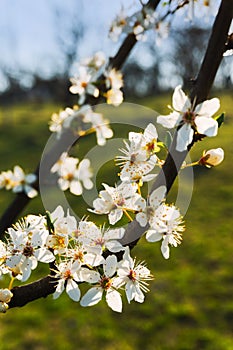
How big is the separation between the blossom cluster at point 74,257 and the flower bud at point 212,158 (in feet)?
0.50

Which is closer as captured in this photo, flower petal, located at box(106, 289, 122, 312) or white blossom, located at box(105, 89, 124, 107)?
flower petal, located at box(106, 289, 122, 312)

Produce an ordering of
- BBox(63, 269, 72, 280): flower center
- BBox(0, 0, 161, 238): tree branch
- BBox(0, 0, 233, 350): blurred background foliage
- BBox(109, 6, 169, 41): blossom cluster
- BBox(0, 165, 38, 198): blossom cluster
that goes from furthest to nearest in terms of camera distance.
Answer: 1. BBox(0, 0, 233, 350): blurred background foliage
2. BBox(0, 165, 38, 198): blossom cluster
3. BBox(109, 6, 169, 41): blossom cluster
4. BBox(0, 0, 161, 238): tree branch
5. BBox(63, 269, 72, 280): flower center

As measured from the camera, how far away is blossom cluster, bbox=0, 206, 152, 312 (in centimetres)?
58

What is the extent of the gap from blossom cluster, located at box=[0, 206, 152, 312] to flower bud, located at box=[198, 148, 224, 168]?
15 cm

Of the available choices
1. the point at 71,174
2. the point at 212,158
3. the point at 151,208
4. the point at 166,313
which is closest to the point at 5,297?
the point at 151,208

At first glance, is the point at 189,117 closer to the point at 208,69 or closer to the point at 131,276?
the point at 208,69

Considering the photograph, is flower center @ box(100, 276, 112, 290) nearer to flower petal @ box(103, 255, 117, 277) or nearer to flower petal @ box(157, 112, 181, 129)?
flower petal @ box(103, 255, 117, 277)

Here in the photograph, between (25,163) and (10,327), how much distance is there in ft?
17.4

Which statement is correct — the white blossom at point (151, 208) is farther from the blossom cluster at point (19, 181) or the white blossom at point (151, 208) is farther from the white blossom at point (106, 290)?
the blossom cluster at point (19, 181)

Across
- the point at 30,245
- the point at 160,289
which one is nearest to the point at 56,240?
the point at 30,245

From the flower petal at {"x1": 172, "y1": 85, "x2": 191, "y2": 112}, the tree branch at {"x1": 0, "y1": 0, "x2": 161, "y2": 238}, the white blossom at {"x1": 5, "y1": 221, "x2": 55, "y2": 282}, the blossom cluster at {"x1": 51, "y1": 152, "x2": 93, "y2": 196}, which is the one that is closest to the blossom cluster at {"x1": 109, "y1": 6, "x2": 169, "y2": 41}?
the tree branch at {"x1": 0, "y1": 0, "x2": 161, "y2": 238}

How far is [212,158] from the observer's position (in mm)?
600

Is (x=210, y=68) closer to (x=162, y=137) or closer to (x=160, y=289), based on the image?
(x=162, y=137)

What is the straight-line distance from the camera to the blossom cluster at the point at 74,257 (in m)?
0.58
